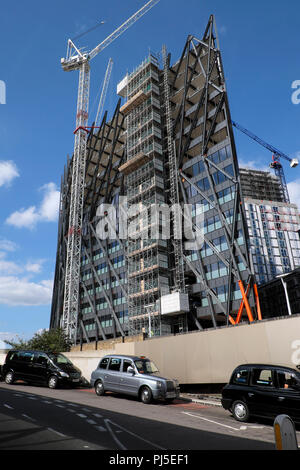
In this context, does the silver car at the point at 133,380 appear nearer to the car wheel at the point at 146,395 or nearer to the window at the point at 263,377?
the car wheel at the point at 146,395

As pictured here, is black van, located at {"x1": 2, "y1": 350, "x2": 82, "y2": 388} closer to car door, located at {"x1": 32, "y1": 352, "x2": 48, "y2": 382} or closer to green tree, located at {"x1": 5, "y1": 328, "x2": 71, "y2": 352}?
car door, located at {"x1": 32, "y1": 352, "x2": 48, "y2": 382}

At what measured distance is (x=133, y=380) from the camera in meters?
14.9

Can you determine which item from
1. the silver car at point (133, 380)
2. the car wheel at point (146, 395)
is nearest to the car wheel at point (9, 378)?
the silver car at point (133, 380)

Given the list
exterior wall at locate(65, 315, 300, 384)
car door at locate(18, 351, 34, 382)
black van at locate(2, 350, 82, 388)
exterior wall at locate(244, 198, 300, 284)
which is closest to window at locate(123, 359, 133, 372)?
exterior wall at locate(65, 315, 300, 384)

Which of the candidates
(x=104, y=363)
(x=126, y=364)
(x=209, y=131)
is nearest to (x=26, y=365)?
(x=104, y=363)

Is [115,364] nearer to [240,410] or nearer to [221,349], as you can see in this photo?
[221,349]

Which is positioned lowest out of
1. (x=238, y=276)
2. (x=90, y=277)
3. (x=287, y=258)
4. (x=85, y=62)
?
(x=238, y=276)

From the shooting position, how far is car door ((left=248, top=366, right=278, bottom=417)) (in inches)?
407

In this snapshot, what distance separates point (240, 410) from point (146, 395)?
4.41 metres

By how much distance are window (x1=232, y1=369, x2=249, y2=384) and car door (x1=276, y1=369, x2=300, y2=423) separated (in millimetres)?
1127

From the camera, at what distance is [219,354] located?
16.4 meters
